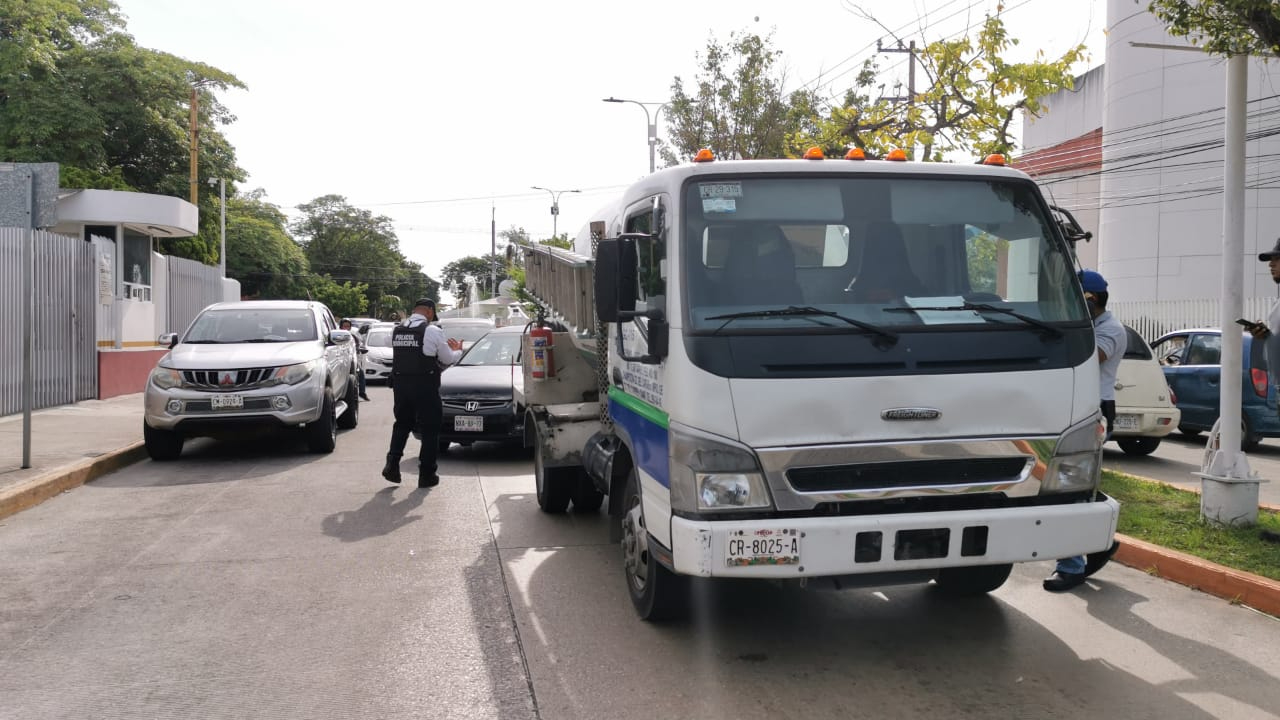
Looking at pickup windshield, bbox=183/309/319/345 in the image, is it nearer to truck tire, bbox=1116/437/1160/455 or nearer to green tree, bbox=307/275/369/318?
truck tire, bbox=1116/437/1160/455

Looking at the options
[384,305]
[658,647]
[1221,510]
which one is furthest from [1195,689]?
[384,305]

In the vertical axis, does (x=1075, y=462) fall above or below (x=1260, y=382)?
below

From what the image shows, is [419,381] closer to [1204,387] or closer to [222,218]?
[1204,387]

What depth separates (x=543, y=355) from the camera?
746 centimetres

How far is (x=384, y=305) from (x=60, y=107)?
5245cm

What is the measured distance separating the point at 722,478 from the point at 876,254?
1327mm

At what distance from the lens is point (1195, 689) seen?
14.0 feet

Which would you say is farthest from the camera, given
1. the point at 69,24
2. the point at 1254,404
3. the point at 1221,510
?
the point at 69,24

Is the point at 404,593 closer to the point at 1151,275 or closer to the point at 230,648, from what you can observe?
the point at 230,648

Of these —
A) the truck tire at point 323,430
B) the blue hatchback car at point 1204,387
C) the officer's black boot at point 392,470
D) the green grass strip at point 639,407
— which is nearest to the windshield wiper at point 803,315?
the green grass strip at point 639,407

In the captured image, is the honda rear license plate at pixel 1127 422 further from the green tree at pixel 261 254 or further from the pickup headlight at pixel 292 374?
the green tree at pixel 261 254

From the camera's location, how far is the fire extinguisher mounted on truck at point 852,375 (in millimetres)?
4238

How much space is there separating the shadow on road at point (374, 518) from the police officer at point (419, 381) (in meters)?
0.40

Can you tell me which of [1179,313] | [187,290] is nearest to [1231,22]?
[1179,313]
